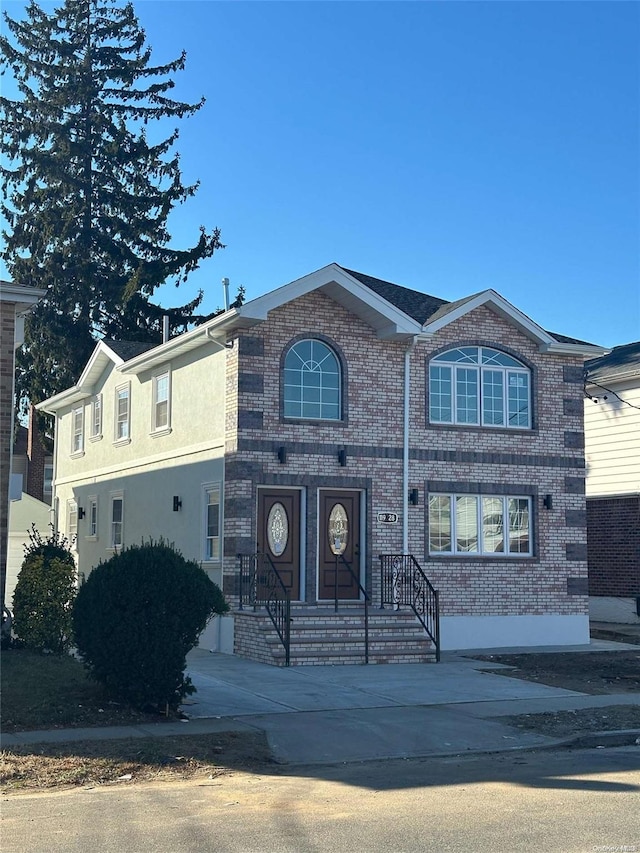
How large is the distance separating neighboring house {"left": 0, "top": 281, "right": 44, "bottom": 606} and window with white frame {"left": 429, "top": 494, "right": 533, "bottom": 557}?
27.0ft

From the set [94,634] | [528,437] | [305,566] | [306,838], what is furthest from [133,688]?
[528,437]

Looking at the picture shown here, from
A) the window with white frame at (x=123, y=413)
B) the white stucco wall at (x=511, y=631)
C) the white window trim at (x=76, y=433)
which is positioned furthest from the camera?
the white window trim at (x=76, y=433)

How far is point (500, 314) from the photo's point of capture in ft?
69.5

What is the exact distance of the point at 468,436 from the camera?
20703 millimetres

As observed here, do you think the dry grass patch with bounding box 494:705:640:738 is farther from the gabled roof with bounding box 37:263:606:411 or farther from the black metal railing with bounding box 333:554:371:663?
the gabled roof with bounding box 37:263:606:411

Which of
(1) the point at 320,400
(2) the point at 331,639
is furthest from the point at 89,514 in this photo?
(2) the point at 331,639

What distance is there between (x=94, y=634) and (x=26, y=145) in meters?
31.5

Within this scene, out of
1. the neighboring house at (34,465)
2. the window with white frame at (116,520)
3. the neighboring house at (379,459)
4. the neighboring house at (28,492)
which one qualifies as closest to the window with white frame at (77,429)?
the neighboring house at (28,492)

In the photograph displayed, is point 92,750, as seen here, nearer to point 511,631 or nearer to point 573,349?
point 511,631

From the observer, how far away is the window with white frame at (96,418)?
87.7 feet

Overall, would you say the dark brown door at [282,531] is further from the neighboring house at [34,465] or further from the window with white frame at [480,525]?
the neighboring house at [34,465]

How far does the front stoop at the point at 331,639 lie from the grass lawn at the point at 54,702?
149 inches

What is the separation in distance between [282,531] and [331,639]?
2.50 m

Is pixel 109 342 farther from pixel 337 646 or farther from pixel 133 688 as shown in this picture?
pixel 133 688
